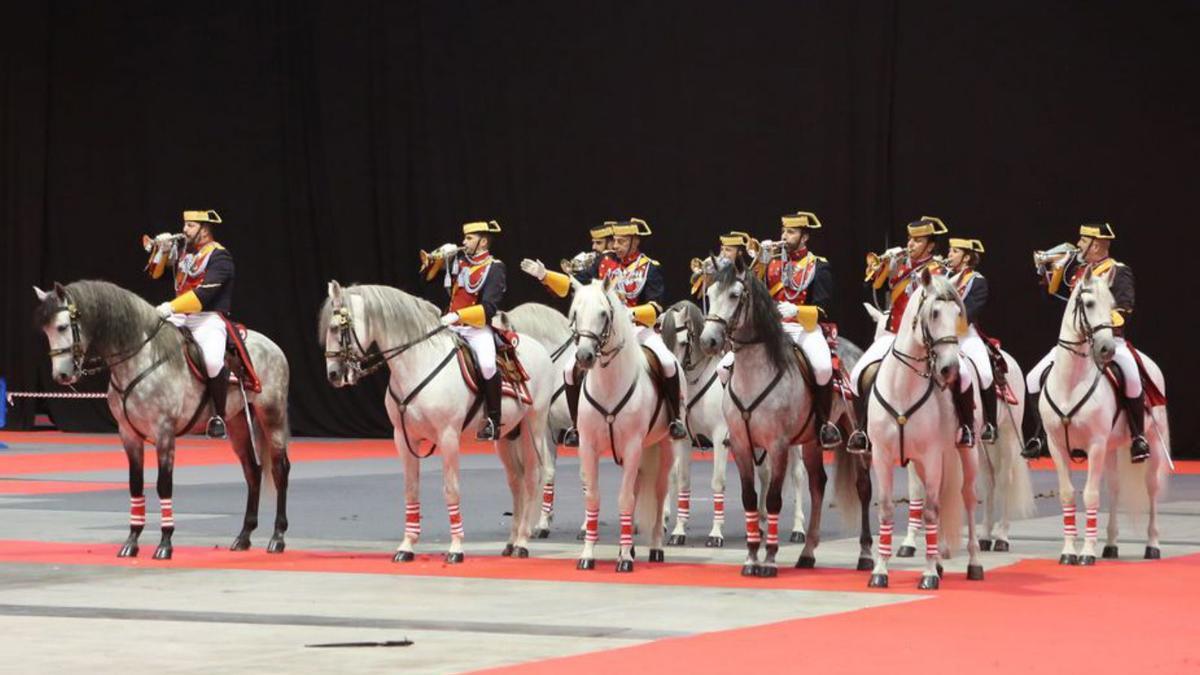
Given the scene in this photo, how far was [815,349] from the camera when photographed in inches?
442

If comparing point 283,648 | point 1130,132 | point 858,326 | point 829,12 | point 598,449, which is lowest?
point 283,648

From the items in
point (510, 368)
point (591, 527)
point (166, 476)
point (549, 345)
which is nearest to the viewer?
point (591, 527)

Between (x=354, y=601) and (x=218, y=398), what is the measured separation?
312 cm

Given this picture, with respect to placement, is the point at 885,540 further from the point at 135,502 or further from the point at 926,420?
the point at 135,502

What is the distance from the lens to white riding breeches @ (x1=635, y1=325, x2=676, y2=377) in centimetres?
1155

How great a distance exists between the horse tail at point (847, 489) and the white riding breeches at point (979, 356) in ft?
3.49

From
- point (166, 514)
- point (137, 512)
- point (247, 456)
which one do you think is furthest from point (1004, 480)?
point (137, 512)

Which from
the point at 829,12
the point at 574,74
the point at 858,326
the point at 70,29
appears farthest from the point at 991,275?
the point at 70,29

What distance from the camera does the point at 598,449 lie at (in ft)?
37.1

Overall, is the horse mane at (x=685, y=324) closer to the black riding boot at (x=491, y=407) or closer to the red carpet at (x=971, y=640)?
the black riding boot at (x=491, y=407)

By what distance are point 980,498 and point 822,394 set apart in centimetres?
289

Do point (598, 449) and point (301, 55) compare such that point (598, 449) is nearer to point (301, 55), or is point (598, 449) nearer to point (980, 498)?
point (980, 498)

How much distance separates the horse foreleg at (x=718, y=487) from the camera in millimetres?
12680

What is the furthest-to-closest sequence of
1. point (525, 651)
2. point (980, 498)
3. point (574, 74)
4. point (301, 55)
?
point (301, 55) → point (574, 74) → point (980, 498) → point (525, 651)
